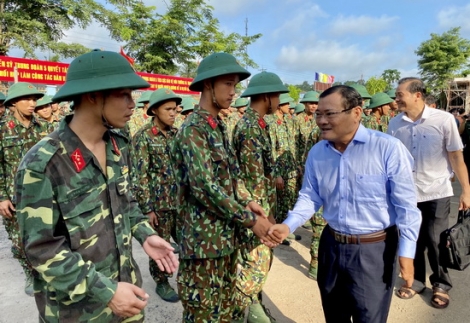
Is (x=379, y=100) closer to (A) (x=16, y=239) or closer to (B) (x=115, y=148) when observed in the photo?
(B) (x=115, y=148)

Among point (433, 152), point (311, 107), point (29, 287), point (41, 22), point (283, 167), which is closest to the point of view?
point (433, 152)

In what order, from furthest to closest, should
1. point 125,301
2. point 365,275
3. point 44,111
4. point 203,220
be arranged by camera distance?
point 44,111, point 203,220, point 365,275, point 125,301

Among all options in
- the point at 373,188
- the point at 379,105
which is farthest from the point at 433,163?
the point at 379,105

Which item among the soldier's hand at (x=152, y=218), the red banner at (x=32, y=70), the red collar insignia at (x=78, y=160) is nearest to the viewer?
the red collar insignia at (x=78, y=160)

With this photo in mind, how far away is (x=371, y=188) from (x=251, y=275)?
58.3 inches

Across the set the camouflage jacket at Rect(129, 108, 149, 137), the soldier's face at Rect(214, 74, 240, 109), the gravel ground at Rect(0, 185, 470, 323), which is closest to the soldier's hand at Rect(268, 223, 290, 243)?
the soldier's face at Rect(214, 74, 240, 109)

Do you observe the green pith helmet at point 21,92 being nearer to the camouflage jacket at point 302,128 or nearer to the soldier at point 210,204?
the soldier at point 210,204

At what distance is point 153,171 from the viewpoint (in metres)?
3.75

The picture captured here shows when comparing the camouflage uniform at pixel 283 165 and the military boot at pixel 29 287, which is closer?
the military boot at pixel 29 287

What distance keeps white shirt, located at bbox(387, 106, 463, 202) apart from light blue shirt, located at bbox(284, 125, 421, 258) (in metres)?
1.52

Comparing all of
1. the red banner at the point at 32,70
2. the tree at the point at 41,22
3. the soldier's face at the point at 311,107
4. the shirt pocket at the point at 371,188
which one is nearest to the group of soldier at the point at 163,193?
the shirt pocket at the point at 371,188

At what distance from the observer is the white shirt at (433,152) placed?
3234mm

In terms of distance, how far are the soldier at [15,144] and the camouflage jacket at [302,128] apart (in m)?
4.68

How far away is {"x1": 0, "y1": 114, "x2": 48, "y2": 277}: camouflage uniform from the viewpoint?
3.70 meters
